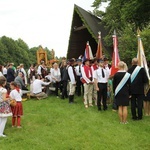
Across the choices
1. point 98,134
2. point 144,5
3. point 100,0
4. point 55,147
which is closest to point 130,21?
point 144,5

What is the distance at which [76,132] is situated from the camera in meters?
7.20

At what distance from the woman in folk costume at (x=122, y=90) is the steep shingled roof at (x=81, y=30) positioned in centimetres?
849

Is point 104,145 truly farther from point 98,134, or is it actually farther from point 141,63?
point 141,63

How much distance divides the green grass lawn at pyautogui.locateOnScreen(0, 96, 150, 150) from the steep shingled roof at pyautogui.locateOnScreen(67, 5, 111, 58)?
804 centimetres

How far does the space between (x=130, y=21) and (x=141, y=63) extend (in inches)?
266

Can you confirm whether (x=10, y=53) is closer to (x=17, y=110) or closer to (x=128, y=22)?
(x=128, y=22)

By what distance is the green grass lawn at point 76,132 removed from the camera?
623 centimetres

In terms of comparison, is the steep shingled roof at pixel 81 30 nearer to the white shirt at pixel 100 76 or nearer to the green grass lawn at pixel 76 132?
the white shirt at pixel 100 76

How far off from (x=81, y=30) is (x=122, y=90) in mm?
12265

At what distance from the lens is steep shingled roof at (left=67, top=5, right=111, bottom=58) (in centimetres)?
1705

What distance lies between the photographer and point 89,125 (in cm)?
792

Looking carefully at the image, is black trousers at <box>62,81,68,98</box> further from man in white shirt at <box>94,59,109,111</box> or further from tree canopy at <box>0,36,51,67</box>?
tree canopy at <box>0,36,51,67</box>

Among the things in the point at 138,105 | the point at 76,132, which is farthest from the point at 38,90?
the point at 76,132

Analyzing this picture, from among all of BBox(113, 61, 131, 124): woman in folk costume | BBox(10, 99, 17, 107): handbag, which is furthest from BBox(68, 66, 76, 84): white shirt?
BBox(10, 99, 17, 107): handbag
